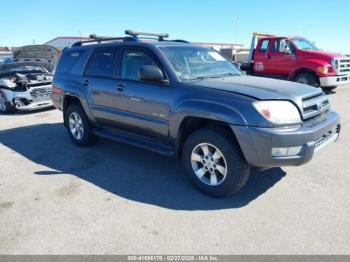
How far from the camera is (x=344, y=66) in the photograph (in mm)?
10750

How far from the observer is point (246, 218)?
3.11 m

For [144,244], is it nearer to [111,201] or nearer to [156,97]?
[111,201]

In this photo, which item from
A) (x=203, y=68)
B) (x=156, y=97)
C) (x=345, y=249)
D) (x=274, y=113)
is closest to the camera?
(x=345, y=249)

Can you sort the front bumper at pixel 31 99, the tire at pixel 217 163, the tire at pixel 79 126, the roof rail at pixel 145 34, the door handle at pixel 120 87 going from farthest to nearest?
the front bumper at pixel 31 99 < the tire at pixel 79 126 < the roof rail at pixel 145 34 < the door handle at pixel 120 87 < the tire at pixel 217 163

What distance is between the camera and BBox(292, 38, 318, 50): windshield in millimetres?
10834

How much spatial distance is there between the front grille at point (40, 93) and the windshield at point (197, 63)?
20.2 feet

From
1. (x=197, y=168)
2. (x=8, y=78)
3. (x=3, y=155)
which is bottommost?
(x=3, y=155)

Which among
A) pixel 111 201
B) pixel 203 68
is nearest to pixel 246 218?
pixel 111 201

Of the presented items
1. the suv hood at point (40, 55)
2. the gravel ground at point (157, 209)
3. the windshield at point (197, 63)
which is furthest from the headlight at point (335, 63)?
the suv hood at point (40, 55)

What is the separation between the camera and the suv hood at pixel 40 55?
35.2 ft

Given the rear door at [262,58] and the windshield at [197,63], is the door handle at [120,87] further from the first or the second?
the rear door at [262,58]

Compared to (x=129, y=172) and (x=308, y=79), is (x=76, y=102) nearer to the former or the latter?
(x=129, y=172)

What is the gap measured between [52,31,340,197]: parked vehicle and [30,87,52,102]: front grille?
4261 millimetres

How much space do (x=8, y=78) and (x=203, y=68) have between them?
7369 mm
